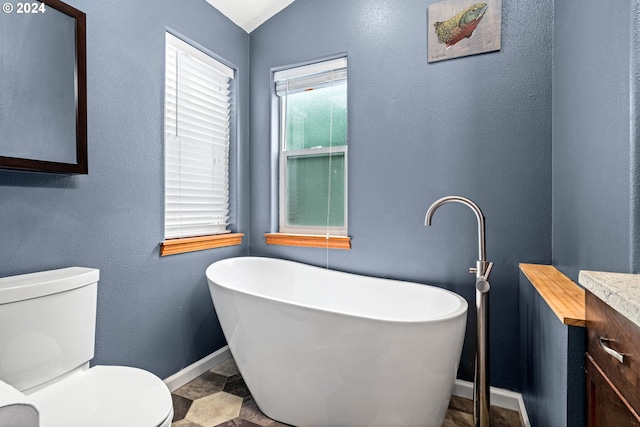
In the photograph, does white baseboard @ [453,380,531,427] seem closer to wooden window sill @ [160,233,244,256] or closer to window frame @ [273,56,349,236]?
window frame @ [273,56,349,236]

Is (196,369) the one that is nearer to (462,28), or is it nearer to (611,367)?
(611,367)

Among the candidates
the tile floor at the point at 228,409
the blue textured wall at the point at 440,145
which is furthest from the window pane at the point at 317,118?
the tile floor at the point at 228,409

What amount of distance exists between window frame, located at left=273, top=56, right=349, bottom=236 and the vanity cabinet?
1.51 meters

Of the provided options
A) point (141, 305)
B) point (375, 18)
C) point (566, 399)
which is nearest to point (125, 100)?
point (141, 305)

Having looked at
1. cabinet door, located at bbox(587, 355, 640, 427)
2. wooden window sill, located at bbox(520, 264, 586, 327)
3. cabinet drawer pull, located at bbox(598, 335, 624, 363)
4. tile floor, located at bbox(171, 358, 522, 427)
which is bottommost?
tile floor, located at bbox(171, 358, 522, 427)

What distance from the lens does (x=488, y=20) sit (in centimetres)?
174

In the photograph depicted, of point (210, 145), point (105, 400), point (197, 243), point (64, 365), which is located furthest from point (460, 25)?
point (64, 365)

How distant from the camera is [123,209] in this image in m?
1.59

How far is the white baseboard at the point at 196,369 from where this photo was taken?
6.01 feet

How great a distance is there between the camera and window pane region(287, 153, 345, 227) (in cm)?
226

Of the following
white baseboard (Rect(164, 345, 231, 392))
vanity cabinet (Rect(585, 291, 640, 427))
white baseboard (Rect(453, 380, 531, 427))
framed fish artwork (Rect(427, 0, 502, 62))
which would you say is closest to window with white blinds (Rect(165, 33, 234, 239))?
white baseboard (Rect(164, 345, 231, 392))

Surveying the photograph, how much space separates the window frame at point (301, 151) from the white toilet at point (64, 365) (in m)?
1.37

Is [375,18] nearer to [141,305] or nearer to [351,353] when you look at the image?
[351,353]

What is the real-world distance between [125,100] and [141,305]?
1.05 metres
